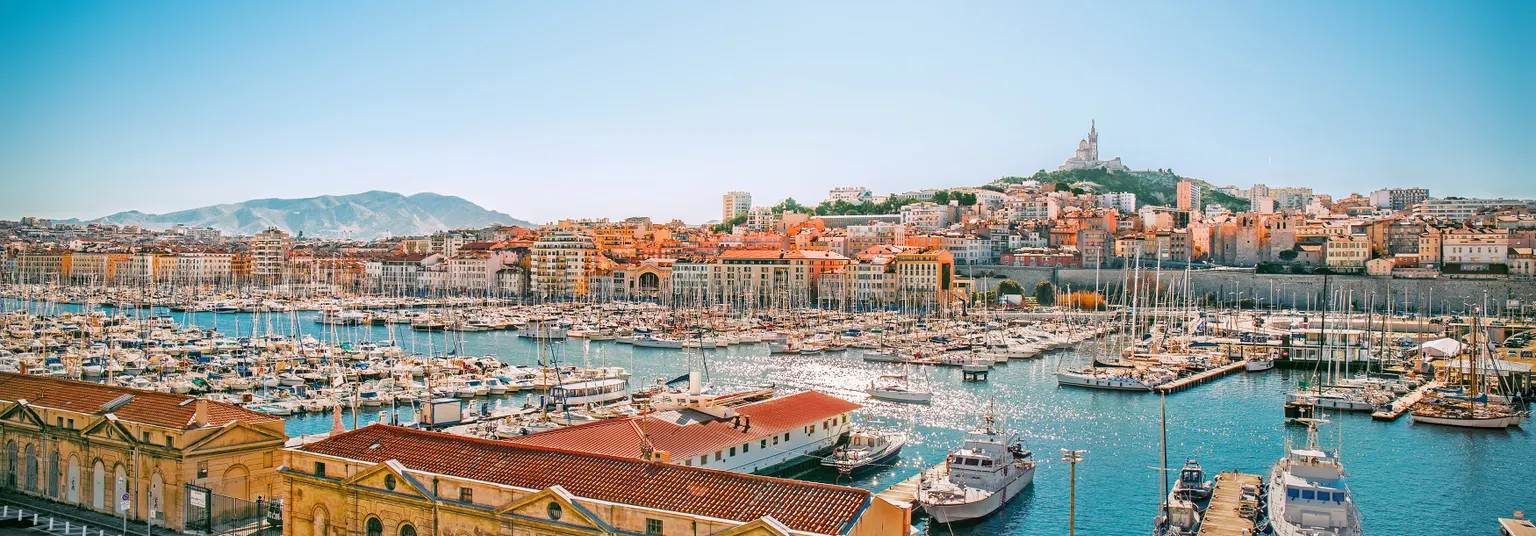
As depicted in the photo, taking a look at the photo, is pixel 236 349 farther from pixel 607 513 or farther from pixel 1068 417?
pixel 607 513

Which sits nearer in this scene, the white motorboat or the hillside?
the white motorboat

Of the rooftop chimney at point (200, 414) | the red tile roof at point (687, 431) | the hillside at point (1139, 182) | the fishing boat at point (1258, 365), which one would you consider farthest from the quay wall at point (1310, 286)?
the hillside at point (1139, 182)

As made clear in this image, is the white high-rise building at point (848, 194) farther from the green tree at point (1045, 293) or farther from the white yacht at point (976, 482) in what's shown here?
the white yacht at point (976, 482)

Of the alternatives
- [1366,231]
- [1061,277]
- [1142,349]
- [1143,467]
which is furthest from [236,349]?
[1366,231]

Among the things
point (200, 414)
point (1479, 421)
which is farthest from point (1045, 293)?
point (200, 414)

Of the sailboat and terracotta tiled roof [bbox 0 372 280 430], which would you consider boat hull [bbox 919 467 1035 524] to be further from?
the sailboat

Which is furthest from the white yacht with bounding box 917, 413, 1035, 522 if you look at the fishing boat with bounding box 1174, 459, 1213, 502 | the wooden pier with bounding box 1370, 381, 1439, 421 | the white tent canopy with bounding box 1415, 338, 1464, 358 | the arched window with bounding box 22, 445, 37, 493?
the white tent canopy with bounding box 1415, 338, 1464, 358

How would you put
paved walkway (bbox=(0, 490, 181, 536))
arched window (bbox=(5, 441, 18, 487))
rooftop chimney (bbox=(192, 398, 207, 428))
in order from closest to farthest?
1. paved walkway (bbox=(0, 490, 181, 536))
2. rooftop chimney (bbox=(192, 398, 207, 428))
3. arched window (bbox=(5, 441, 18, 487))
